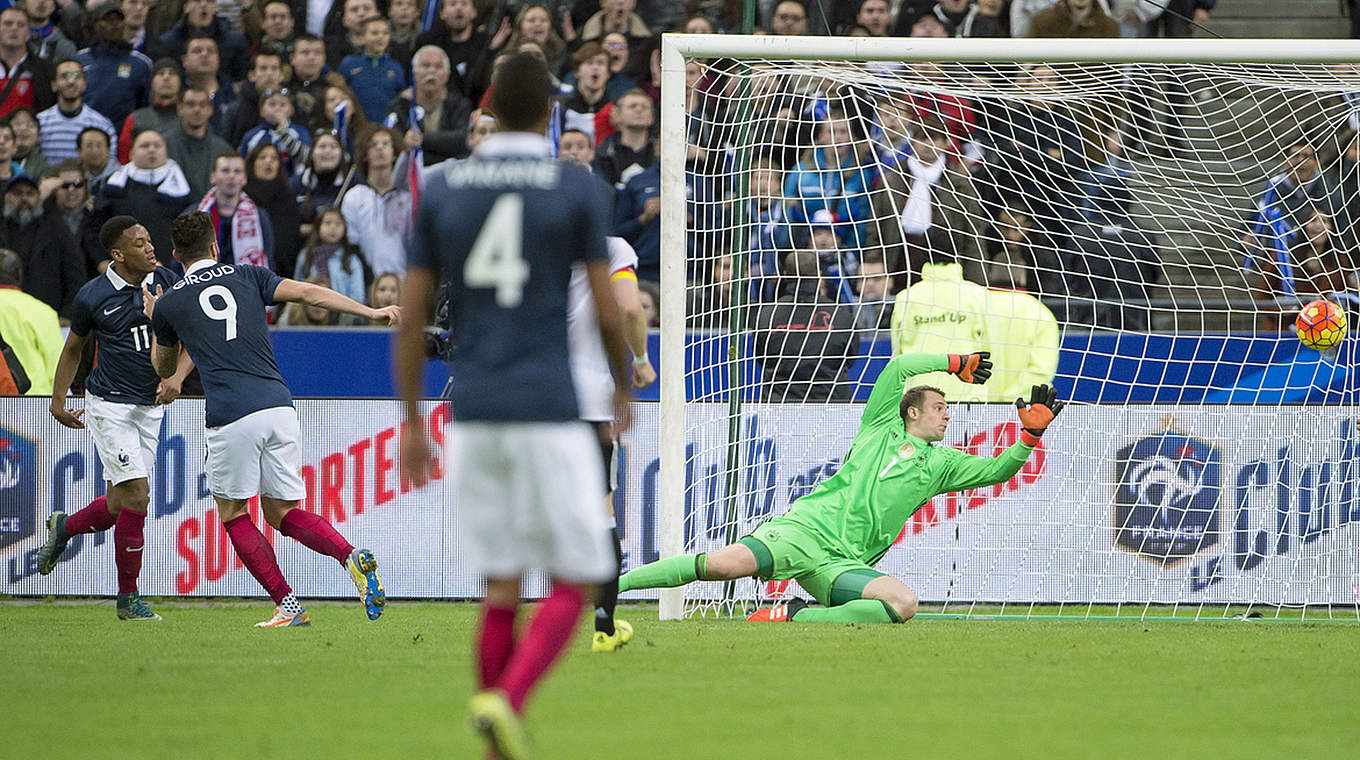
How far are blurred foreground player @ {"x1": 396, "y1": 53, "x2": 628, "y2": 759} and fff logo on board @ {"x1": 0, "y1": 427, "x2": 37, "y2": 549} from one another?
6979 mm

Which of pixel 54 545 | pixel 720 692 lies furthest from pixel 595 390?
pixel 54 545

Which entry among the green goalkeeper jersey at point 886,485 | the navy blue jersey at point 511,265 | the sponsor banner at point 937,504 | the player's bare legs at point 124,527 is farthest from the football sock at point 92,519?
the navy blue jersey at point 511,265

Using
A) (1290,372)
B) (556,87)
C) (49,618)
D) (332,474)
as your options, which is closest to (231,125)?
(556,87)

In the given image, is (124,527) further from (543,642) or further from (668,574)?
(543,642)

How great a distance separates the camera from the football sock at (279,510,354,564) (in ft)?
27.9

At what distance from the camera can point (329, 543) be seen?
8.51 m

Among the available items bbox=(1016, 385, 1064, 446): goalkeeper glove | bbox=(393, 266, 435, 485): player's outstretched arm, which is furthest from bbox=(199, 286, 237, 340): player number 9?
bbox=(393, 266, 435, 485): player's outstretched arm

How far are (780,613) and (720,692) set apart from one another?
3584mm

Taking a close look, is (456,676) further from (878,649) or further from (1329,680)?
(1329,680)

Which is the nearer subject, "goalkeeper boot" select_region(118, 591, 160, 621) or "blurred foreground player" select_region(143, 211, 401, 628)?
"blurred foreground player" select_region(143, 211, 401, 628)

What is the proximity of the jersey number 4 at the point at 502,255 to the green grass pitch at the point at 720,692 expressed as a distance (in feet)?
4.11

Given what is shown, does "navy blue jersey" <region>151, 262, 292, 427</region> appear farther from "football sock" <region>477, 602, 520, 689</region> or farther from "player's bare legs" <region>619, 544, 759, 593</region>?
"football sock" <region>477, 602, 520, 689</region>

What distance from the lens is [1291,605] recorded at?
10062 mm

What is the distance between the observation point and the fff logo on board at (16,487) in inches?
410
